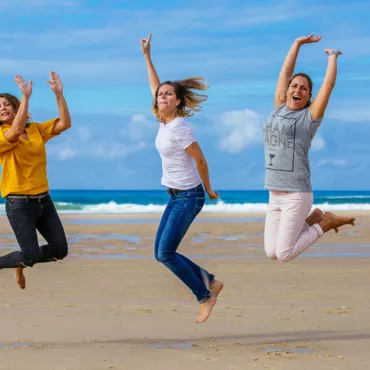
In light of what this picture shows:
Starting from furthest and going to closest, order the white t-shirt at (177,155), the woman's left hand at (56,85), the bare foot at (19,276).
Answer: the bare foot at (19,276) → the woman's left hand at (56,85) → the white t-shirt at (177,155)

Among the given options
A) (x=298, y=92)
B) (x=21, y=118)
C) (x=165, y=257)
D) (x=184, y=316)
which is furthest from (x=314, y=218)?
(x=21, y=118)

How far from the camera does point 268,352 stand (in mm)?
7461

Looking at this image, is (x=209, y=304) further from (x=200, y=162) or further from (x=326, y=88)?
(x=326, y=88)

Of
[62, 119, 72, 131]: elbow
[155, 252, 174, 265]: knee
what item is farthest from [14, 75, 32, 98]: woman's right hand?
[155, 252, 174, 265]: knee

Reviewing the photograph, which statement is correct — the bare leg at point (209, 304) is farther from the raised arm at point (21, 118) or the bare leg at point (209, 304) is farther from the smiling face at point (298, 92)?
the raised arm at point (21, 118)

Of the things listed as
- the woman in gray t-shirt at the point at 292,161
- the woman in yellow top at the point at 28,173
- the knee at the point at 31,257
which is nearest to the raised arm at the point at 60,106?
the woman in yellow top at the point at 28,173

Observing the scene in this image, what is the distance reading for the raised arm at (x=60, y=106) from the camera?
7.97 metres

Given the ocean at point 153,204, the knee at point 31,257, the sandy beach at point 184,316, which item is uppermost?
the knee at point 31,257

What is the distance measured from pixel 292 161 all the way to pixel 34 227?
8.47 ft

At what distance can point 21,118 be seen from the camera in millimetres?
7445

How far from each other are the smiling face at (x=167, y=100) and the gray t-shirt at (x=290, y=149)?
94cm

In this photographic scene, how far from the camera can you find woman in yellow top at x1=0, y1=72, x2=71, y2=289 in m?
7.61

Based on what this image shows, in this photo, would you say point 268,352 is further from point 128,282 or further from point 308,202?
point 128,282

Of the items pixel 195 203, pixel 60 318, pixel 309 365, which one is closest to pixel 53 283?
pixel 60 318
